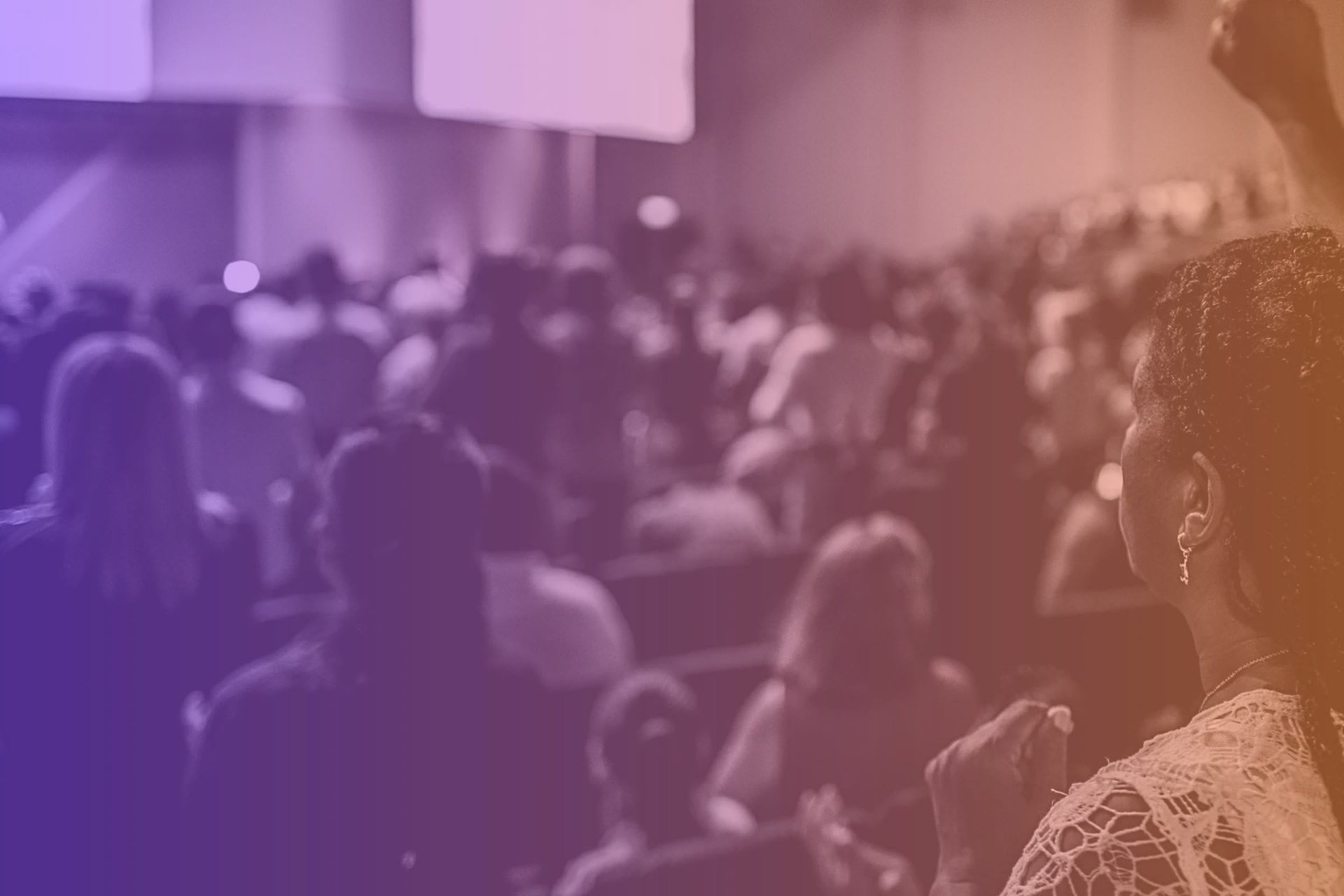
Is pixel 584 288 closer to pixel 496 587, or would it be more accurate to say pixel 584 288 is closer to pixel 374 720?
pixel 496 587

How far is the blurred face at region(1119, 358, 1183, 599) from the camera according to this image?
110cm

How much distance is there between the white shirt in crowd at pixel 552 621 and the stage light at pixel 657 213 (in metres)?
4.13

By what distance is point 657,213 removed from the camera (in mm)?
7273

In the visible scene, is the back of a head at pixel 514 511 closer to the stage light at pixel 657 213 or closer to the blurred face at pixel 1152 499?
the blurred face at pixel 1152 499

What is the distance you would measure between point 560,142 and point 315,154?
2.16m

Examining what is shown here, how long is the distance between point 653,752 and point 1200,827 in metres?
1.12

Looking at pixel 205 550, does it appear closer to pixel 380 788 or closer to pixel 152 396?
pixel 152 396

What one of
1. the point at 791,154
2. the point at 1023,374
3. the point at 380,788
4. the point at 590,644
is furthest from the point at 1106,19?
the point at 380,788

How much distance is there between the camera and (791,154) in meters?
10.3

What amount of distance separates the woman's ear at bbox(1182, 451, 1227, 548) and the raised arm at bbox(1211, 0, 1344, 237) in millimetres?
589

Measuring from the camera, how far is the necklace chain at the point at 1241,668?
107 centimetres

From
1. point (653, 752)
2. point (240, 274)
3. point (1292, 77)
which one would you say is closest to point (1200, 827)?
point (1292, 77)

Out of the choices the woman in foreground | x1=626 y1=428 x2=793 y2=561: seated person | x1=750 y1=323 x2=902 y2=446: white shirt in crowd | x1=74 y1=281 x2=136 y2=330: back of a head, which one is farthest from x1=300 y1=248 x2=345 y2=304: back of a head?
the woman in foreground

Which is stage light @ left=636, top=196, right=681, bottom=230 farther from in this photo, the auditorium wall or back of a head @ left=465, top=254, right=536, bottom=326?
back of a head @ left=465, top=254, right=536, bottom=326
